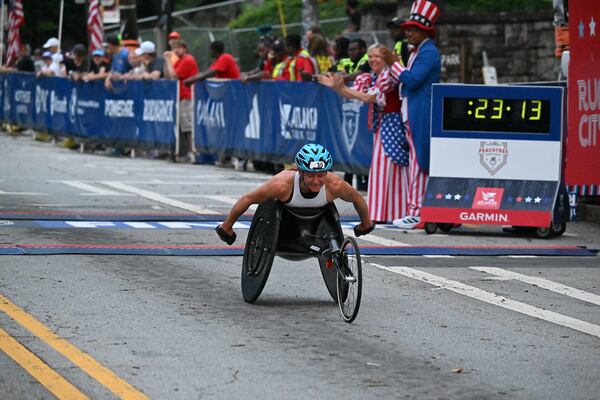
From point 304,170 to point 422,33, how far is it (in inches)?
240

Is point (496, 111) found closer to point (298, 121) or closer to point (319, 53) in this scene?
point (298, 121)

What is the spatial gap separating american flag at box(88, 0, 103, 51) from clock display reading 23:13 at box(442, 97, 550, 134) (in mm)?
20815

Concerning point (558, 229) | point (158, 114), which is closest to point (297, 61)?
point (158, 114)

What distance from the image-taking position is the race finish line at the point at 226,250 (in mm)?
13031

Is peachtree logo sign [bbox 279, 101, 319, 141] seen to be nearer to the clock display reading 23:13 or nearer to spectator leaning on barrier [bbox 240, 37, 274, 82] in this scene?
spectator leaning on barrier [bbox 240, 37, 274, 82]

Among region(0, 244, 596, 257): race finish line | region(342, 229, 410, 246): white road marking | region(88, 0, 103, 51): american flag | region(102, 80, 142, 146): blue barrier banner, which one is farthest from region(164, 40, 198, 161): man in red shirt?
region(0, 244, 596, 257): race finish line

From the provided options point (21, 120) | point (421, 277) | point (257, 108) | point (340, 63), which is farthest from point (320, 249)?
point (21, 120)

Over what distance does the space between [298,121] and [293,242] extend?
12.3 m

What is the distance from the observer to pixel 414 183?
16.1 m

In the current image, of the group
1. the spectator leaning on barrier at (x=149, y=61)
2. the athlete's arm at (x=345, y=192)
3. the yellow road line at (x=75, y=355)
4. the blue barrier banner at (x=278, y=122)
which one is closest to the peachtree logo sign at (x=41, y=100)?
the spectator leaning on barrier at (x=149, y=61)

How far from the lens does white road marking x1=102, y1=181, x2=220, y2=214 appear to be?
17.6 m

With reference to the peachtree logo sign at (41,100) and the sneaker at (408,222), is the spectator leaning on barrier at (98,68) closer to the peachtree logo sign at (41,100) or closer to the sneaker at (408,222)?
the peachtree logo sign at (41,100)

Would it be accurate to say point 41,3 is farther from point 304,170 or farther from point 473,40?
point 304,170

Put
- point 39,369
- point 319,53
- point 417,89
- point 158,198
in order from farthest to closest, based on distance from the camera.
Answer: point 319,53 → point 158,198 → point 417,89 → point 39,369
